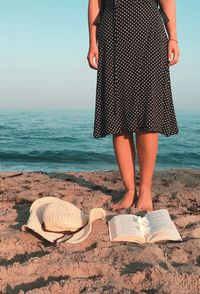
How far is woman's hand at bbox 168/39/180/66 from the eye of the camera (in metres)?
2.99

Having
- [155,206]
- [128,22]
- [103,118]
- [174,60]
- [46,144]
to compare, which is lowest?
[46,144]

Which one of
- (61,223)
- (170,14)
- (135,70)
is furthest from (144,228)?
(170,14)

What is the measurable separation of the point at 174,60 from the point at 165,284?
1890 millimetres

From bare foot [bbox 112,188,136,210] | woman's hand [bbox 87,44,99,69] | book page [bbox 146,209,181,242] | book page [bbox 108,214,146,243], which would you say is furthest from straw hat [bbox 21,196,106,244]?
woman's hand [bbox 87,44,99,69]

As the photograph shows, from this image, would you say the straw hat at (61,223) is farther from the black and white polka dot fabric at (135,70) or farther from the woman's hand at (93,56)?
the woman's hand at (93,56)

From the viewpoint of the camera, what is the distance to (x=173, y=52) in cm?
300

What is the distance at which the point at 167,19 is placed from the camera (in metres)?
3.02

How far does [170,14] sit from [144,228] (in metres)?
1.70

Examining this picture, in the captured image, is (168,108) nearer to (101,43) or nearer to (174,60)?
(174,60)

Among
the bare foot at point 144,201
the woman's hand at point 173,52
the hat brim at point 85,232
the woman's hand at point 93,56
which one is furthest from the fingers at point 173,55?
the hat brim at point 85,232

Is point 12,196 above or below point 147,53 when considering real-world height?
below

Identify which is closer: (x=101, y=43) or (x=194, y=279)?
(x=194, y=279)

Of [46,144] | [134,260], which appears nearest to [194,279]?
[134,260]

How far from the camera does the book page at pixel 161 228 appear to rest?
7.59 feet
